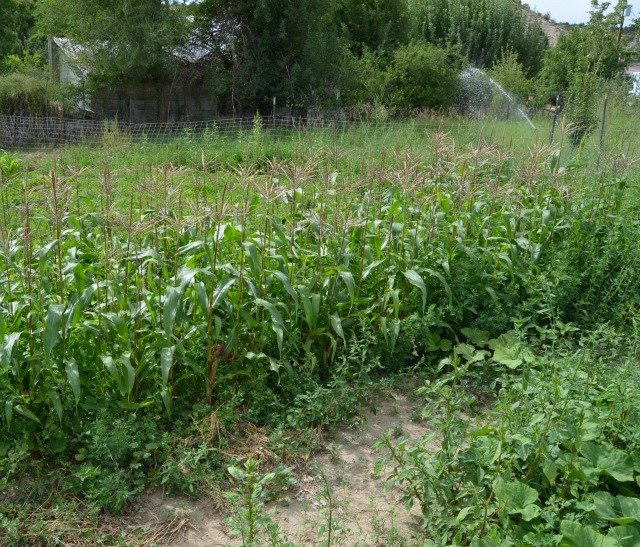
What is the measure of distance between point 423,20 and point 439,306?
35.3 meters

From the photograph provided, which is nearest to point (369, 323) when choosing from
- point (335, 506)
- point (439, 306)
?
point (439, 306)

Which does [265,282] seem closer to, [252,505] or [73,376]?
[73,376]

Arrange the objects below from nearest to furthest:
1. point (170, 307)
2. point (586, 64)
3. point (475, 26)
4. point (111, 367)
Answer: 1. point (111, 367)
2. point (170, 307)
3. point (586, 64)
4. point (475, 26)

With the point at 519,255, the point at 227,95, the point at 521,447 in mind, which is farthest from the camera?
the point at 227,95

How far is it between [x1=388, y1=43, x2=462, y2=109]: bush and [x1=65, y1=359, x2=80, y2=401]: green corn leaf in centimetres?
2085

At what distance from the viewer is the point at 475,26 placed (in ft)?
123

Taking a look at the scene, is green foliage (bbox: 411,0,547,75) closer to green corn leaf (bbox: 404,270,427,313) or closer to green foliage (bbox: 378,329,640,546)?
green corn leaf (bbox: 404,270,427,313)

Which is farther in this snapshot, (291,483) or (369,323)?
(369,323)

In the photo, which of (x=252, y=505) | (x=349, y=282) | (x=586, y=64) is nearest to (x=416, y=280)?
(x=349, y=282)

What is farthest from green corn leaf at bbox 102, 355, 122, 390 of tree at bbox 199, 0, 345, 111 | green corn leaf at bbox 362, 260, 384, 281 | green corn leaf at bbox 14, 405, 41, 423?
tree at bbox 199, 0, 345, 111

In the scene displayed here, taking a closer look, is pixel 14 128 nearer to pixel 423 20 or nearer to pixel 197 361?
pixel 197 361

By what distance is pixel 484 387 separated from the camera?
445 centimetres

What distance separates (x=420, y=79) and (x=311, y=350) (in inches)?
807

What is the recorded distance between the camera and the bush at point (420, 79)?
925 inches
